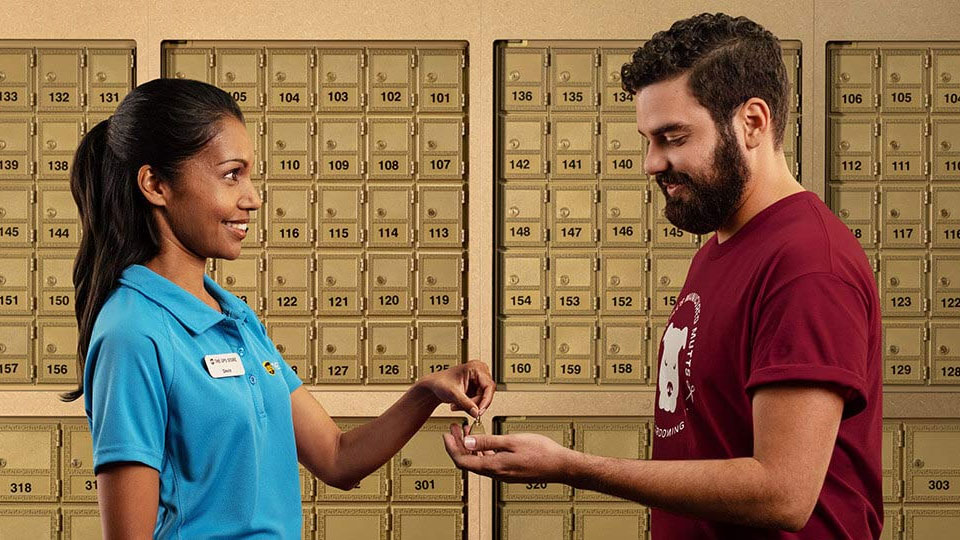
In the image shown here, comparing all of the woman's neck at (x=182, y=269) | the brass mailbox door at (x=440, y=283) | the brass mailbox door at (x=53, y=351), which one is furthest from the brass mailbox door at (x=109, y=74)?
the woman's neck at (x=182, y=269)

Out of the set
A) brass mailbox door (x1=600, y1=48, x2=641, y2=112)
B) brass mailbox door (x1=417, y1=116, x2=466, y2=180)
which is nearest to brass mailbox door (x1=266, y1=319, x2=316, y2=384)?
brass mailbox door (x1=417, y1=116, x2=466, y2=180)

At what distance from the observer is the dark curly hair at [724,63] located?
1.24m

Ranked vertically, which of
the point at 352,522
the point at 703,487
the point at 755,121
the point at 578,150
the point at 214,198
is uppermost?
the point at 578,150

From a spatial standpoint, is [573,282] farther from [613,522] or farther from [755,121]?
[755,121]

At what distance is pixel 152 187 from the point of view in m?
1.23

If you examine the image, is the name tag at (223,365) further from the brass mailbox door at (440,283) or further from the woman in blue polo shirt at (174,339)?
the brass mailbox door at (440,283)

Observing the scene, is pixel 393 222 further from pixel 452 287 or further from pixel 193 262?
pixel 193 262

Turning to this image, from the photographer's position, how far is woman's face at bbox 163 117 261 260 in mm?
1250

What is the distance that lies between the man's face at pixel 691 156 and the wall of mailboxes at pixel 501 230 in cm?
129

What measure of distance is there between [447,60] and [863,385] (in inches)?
68.3

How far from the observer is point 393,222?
8.55 ft

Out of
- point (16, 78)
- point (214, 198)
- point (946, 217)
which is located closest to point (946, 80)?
point (946, 217)

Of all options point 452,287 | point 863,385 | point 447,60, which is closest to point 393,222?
point 452,287

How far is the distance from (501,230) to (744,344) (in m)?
1.48
